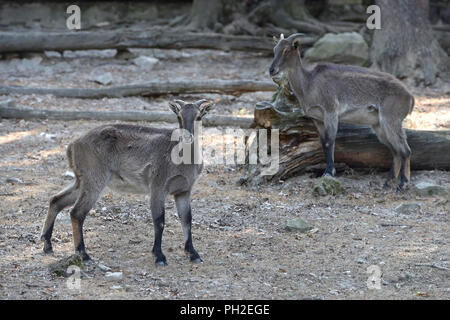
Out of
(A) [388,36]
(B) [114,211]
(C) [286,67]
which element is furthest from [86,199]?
(A) [388,36]

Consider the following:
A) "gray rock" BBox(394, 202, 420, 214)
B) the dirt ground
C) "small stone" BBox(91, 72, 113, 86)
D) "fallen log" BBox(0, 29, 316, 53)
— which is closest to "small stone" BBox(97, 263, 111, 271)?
the dirt ground

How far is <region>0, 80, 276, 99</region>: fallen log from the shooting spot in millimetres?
A: 12812

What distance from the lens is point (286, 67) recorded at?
1011cm

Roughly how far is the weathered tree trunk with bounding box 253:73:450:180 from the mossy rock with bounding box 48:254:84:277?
3.68 m

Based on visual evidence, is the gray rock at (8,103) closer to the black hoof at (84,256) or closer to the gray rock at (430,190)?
the black hoof at (84,256)

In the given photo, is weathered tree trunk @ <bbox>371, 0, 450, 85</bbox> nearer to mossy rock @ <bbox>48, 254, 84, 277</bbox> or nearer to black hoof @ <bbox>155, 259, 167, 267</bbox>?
black hoof @ <bbox>155, 259, 167, 267</bbox>

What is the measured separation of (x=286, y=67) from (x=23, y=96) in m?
5.56

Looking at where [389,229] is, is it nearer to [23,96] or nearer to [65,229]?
[65,229]

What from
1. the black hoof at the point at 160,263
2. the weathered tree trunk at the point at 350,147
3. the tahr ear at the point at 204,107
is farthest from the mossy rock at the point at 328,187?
the black hoof at the point at 160,263

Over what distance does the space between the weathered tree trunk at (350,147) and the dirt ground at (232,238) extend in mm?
168

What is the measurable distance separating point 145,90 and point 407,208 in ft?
20.4

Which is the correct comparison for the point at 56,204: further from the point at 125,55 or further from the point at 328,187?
the point at 125,55

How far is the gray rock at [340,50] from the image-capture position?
629 inches

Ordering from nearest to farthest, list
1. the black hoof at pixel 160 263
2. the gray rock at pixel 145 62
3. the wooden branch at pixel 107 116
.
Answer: the black hoof at pixel 160 263 → the wooden branch at pixel 107 116 → the gray rock at pixel 145 62
